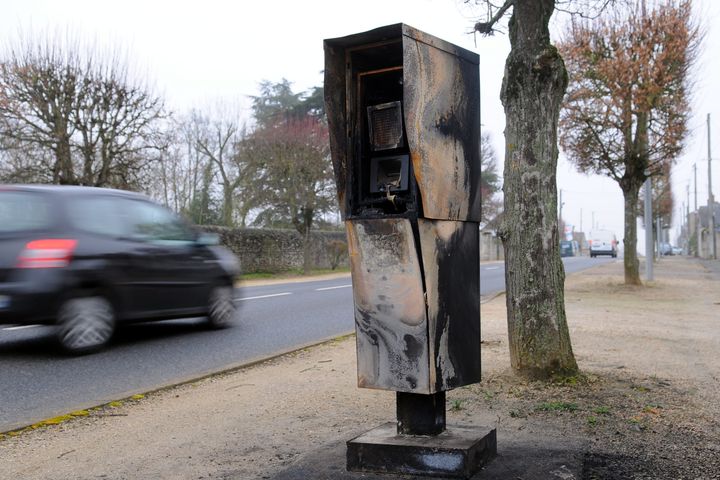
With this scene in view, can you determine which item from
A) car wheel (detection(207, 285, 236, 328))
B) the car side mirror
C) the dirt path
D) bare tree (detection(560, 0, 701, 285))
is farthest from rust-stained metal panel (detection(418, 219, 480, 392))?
bare tree (detection(560, 0, 701, 285))

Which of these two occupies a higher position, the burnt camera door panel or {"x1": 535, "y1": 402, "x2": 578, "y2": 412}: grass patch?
the burnt camera door panel

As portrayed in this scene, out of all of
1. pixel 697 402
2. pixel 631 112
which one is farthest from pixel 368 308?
pixel 631 112

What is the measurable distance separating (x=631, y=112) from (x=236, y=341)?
43.5 ft

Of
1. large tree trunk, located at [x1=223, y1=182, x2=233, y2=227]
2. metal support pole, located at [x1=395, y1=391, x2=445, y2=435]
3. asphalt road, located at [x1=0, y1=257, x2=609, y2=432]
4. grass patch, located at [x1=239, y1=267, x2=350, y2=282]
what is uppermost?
large tree trunk, located at [x1=223, y1=182, x2=233, y2=227]

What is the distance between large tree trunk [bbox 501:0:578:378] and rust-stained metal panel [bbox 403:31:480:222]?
1.80 meters

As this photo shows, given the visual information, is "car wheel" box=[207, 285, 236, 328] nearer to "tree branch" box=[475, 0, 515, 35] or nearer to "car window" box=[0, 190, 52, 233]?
"car window" box=[0, 190, 52, 233]

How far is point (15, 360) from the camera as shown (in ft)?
24.5

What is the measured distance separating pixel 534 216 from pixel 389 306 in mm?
2479

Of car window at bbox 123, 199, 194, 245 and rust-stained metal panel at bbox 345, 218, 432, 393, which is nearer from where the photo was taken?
rust-stained metal panel at bbox 345, 218, 432, 393

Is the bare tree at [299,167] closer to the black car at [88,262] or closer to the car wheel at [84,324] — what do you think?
the black car at [88,262]

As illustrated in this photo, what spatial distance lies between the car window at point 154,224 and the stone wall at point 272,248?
17736 mm

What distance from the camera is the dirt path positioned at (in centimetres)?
389

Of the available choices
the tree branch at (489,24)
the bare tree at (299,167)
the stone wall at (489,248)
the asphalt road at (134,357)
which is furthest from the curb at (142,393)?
the stone wall at (489,248)

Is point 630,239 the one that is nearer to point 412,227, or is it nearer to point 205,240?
point 205,240
